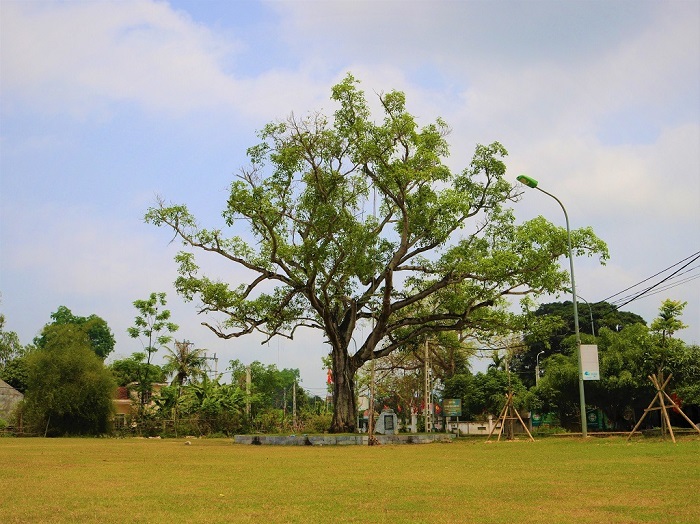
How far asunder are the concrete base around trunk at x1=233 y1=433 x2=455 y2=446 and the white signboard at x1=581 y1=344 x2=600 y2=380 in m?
6.46

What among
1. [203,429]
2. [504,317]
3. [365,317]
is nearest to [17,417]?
[203,429]

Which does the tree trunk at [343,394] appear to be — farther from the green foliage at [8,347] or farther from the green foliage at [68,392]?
the green foliage at [8,347]

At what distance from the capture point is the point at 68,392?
34719mm

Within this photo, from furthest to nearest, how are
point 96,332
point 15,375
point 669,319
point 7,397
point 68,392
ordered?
point 96,332 < point 15,375 < point 7,397 < point 68,392 < point 669,319

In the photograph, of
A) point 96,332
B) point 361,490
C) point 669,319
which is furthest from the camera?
point 96,332

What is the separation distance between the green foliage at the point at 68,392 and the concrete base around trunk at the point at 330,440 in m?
11.1

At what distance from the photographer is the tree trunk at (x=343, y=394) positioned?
2875cm

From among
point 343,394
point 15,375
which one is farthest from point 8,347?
point 343,394

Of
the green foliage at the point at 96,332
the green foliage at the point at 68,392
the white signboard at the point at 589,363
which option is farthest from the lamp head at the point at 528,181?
the green foliage at the point at 96,332

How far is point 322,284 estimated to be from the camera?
2802 centimetres

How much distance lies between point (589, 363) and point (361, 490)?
1637cm

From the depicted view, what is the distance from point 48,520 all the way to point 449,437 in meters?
22.7

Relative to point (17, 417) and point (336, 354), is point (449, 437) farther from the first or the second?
point (17, 417)

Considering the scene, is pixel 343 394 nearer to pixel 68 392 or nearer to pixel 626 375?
pixel 626 375
